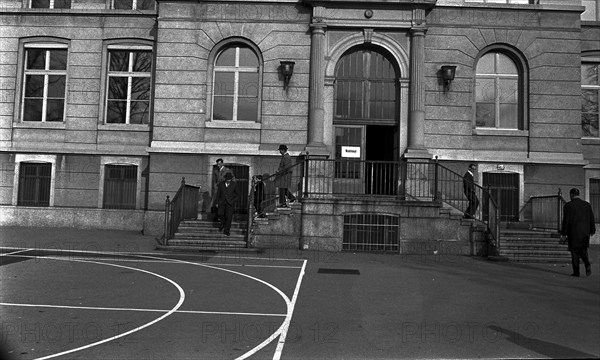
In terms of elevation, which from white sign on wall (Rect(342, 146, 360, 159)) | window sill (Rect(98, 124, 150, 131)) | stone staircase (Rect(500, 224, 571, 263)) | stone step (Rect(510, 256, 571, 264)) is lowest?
stone step (Rect(510, 256, 571, 264))

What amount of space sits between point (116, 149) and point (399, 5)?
11.3m

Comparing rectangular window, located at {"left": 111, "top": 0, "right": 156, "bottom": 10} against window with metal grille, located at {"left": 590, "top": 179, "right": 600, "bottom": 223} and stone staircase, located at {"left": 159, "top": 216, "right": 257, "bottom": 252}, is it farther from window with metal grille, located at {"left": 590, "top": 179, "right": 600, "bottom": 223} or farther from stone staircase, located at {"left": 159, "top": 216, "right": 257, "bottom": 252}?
window with metal grille, located at {"left": 590, "top": 179, "right": 600, "bottom": 223}

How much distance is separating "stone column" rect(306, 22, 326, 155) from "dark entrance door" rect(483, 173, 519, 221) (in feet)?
19.0

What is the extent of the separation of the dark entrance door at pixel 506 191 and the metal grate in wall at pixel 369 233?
4.29 meters

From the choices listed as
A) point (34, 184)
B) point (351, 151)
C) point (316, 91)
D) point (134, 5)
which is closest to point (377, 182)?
point (351, 151)

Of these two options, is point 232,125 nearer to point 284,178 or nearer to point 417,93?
point 284,178

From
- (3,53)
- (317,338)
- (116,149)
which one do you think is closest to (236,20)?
(116,149)

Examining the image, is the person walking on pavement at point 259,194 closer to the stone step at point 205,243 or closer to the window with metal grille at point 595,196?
the stone step at point 205,243

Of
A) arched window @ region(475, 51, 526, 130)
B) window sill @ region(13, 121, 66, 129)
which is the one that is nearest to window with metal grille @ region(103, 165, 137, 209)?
window sill @ region(13, 121, 66, 129)

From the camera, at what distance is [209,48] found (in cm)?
1786

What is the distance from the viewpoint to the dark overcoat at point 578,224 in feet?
36.3

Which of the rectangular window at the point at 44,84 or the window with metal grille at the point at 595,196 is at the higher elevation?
the rectangular window at the point at 44,84

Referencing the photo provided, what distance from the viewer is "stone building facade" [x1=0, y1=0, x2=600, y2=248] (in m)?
17.2

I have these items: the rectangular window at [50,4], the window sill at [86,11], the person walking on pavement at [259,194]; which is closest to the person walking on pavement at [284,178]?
the person walking on pavement at [259,194]
